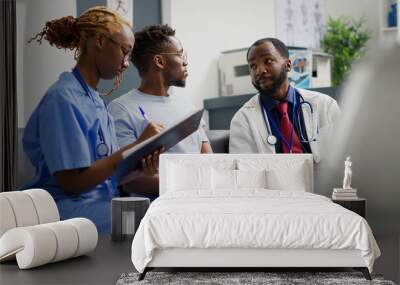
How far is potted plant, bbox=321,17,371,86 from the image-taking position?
702 centimetres

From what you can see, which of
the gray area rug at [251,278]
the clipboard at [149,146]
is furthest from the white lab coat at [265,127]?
→ the gray area rug at [251,278]

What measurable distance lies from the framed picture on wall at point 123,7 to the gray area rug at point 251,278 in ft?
9.13

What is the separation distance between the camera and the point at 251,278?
4.63 m

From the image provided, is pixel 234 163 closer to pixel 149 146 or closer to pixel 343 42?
pixel 149 146

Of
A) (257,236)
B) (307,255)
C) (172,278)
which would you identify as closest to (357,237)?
(307,255)

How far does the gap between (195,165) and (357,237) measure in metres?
2.12

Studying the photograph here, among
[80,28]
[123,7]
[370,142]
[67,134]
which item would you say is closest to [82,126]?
[67,134]

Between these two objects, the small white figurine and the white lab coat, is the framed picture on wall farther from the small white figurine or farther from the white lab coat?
the small white figurine

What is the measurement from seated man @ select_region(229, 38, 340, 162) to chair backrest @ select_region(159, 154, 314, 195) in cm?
20

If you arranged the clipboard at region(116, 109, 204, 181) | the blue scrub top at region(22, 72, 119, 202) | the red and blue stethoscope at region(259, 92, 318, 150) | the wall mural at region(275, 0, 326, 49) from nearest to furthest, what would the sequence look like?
the blue scrub top at region(22, 72, 119, 202) → the clipboard at region(116, 109, 204, 181) → the red and blue stethoscope at region(259, 92, 318, 150) → the wall mural at region(275, 0, 326, 49)

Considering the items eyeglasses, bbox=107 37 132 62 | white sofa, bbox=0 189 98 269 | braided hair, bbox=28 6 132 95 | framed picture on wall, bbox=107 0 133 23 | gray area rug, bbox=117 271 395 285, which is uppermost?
framed picture on wall, bbox=107 0 133 23

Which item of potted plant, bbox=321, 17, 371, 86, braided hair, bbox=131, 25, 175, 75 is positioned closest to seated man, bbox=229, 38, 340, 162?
potted plant, bbox=321, 17, 371, 86

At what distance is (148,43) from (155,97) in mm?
528

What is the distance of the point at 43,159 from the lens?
6434 millimetres
